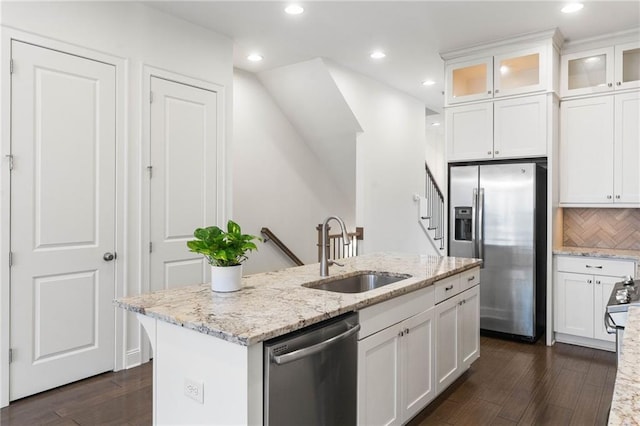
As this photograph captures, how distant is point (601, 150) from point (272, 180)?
3.65 m

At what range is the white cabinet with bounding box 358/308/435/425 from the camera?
2.05m

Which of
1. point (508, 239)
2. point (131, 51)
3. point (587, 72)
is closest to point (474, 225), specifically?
point (508, 239)

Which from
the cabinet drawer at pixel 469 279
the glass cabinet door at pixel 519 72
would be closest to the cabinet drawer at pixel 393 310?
the cabinet drawer at pixel 469 279

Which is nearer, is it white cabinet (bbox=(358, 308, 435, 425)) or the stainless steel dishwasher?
the stainless steel dishwasher

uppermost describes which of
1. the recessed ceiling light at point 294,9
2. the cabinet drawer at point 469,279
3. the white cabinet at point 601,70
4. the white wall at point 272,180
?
the recessed ceiling light at point 294,9

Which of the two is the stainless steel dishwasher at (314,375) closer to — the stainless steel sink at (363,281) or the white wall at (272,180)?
the stainless steel sink at (363,281)

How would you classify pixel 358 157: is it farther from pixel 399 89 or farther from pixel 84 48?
pixel 84 48

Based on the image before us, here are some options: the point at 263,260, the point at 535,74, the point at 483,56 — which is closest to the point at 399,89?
the point at 483,56

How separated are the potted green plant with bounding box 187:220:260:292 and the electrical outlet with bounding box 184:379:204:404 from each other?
0.50m

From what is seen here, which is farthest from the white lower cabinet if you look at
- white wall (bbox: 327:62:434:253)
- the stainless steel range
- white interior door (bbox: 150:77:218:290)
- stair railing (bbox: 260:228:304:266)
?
stair railing (bbox: 260:228:304:266)

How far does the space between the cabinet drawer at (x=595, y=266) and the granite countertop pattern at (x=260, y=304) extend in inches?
77.1

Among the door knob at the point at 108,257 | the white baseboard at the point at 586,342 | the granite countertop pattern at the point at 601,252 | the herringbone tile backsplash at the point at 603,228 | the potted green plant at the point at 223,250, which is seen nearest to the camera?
the potted green plant at the point at 223,250

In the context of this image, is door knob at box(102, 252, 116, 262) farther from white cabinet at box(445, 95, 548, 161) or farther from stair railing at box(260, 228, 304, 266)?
white cabinet at box(445, 95, 548, 161)

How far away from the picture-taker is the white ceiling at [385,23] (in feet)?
11.4
